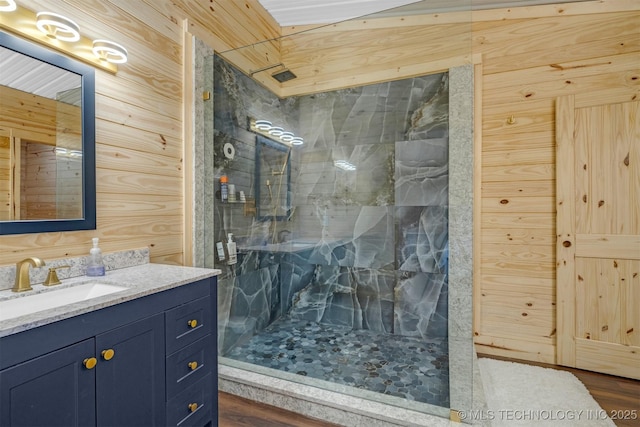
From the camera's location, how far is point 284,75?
8.80ft

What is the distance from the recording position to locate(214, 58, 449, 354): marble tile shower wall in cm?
219

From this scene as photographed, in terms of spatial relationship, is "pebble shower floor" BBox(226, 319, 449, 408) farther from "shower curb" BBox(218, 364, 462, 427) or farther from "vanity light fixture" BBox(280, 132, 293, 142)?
"vanity light fixture" BBox(280, 132, 293, 142)

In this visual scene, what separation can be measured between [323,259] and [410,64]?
65.6 inches

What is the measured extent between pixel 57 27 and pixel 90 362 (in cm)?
136

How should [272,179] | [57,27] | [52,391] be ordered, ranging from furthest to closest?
[272,179]
[57,27]
[52,391]

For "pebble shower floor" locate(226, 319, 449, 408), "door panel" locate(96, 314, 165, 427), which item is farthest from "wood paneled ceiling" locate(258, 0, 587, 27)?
"door panel" locate(96, 314, 165, 427)

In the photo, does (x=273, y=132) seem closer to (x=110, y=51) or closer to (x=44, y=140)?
(x=110, y=51)

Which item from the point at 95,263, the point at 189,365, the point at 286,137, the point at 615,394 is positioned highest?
the point at 286,137

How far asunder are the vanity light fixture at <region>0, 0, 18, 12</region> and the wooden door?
10.5 ft

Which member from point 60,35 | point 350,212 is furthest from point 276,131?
point 60,35

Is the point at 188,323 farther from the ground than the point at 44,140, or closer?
closer

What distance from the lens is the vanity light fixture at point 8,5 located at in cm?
116

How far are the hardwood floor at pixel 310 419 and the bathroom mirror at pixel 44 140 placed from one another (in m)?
1.25

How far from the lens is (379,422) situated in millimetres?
1548
